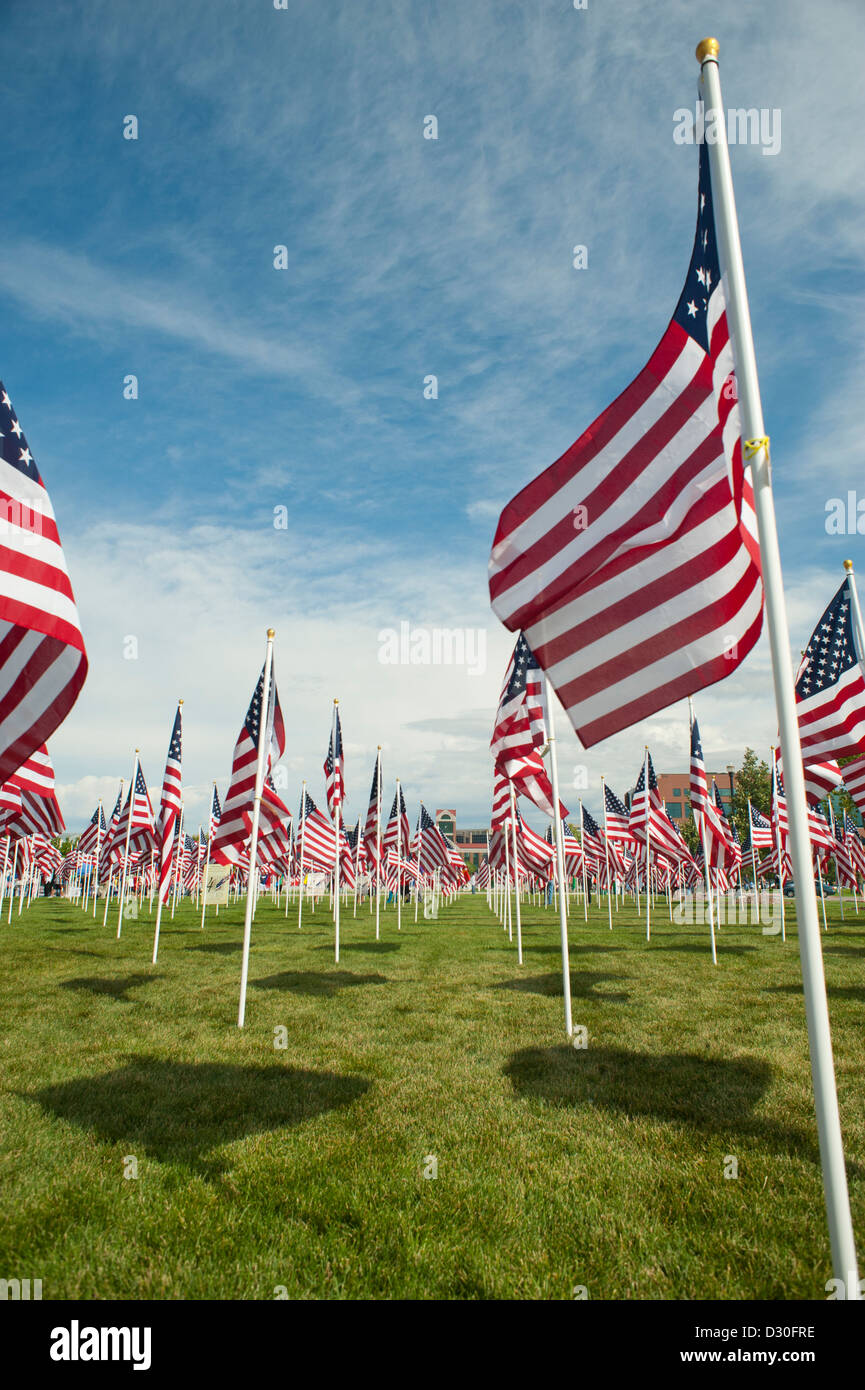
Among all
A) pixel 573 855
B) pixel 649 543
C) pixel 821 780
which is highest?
pixel 649 543

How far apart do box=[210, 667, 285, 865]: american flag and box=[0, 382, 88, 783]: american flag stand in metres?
8.52

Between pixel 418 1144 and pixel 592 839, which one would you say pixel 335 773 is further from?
pixel 592 839

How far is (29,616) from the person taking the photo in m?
5.42

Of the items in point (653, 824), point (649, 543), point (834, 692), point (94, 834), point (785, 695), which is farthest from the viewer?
point (94, 834)

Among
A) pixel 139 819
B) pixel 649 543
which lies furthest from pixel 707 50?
pixel 139 819

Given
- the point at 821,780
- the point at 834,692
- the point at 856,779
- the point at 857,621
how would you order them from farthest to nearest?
the point at 821,780, the point at 856,779, the point at 834,692, the point at 857,621

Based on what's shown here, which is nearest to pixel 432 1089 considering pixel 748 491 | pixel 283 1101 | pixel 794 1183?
pixel 283 1101

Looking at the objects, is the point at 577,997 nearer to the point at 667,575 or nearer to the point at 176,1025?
the point at 176,1025

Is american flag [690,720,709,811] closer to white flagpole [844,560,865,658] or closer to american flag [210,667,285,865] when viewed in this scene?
white flagpole [844,560,865,658]

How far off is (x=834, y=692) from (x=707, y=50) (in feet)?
30.9

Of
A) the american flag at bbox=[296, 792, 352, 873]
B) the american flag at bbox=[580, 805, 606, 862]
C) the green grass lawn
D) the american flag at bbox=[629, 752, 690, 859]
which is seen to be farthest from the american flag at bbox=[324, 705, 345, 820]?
the american flag at bbox=[580, 805, 606, 862]

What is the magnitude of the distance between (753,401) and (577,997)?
1370cm

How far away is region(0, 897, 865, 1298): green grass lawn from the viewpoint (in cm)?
497

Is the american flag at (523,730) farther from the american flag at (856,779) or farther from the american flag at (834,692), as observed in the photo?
the american flag at (856,779)
